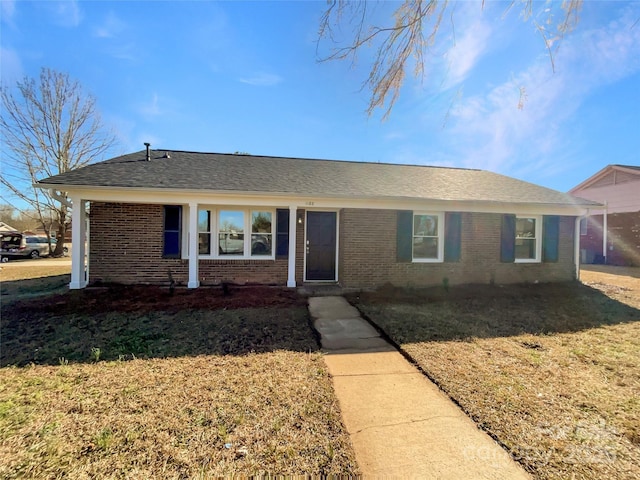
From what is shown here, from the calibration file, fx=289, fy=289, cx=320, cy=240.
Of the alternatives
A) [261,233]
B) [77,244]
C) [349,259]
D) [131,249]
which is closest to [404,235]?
[349,259]

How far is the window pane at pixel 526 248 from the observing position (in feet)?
31.3

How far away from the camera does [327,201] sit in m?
8.15

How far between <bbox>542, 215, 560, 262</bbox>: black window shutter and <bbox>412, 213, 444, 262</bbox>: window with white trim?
3549 mm

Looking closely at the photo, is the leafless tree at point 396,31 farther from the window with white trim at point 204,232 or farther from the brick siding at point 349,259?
the window with white trim at point 204,232

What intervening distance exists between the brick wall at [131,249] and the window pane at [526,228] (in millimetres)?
9765

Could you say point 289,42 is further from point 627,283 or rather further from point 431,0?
point 627,283

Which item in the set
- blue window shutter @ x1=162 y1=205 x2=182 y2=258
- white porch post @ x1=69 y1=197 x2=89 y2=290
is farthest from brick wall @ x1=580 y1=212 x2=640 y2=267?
white porch post @ x1=69 y1=197 x2=89 y2=290

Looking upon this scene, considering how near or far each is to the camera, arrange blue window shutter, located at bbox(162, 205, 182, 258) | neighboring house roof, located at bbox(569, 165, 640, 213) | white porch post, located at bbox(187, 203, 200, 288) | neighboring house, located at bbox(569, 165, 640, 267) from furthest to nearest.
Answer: neighboring house roof, located at bbox(569, 165, 640, 213) → neighboring house, located at bbox(569, 165, 640, 267) → blue window shutter, located at bbox(162, 205, 182, 258) → white porch post, located at bbox(187, 203, 200, 288)

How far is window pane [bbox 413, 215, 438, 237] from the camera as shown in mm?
9000

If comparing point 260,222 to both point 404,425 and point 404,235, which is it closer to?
point 404,235

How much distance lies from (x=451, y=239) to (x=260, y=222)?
5877mm

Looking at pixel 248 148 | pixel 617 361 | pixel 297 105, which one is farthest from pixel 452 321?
pixel 248 148

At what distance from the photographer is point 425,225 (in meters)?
9.07

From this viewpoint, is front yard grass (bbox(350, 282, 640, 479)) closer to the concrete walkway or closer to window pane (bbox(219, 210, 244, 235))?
the concrete walkway
